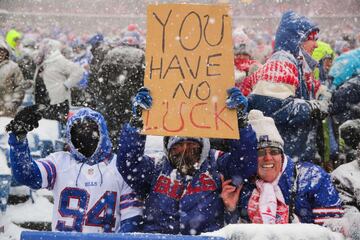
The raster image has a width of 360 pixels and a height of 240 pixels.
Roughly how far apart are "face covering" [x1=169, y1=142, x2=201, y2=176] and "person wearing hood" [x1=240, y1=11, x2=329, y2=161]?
947 mm

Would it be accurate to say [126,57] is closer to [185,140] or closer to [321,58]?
[321,58]

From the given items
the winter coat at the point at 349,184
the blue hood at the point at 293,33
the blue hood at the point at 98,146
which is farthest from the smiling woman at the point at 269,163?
the blue hood at the point at 293,33

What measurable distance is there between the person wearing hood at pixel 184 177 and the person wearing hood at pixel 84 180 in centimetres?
17

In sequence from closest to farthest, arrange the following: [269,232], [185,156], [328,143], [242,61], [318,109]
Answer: [269,232] < [185,156] < [318,109] < [328,143] < [242,61]

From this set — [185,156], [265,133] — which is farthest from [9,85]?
[265,133]

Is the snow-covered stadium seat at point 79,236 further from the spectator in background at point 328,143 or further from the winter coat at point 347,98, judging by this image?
the spectator in background at point 328,143

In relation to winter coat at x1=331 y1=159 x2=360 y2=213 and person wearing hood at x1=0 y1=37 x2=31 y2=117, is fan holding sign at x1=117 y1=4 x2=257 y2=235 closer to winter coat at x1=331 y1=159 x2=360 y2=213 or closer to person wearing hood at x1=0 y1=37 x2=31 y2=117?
winter coat at x1=331 y1=159 x2=360 y2=213

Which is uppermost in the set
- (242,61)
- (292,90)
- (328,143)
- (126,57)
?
(242,61)

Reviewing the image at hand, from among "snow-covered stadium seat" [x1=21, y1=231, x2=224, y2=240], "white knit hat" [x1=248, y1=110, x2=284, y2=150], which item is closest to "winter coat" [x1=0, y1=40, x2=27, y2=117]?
"white knit hat" [x1=248, y1=110, x2=284, y2=150]

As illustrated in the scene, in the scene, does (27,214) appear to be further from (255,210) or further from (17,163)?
(255,210)

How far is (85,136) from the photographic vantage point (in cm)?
359

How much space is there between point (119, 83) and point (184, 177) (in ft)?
9.99

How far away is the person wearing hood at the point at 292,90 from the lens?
4.05 meters

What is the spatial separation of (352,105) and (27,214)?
3351 millimetres
